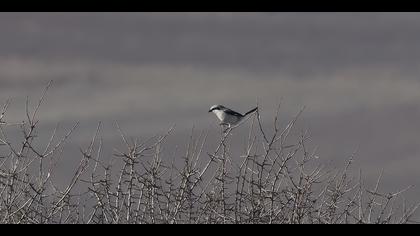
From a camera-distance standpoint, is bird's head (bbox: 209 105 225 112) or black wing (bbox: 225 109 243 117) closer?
black wing (bbox: 225 109 243 117)

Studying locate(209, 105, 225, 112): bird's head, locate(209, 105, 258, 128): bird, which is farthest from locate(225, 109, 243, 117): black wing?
Result: locate(209, 105, 225, 112): bird's head

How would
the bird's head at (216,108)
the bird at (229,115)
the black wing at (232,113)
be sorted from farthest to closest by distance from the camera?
the bird's head at (216,108) < the black wing at (232,113) < the bird at (229,115)

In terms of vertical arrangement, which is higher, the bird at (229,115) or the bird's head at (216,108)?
the bird's head at (216,108)

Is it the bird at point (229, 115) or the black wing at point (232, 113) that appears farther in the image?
the black wing at point (232, 113)

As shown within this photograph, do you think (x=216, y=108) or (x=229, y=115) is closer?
(x=229, y=115)

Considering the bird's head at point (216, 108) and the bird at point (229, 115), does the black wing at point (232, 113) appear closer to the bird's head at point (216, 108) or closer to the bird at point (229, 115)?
the bird at point (229, 115)

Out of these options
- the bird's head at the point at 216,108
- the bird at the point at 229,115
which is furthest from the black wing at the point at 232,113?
the bird's head at the point at 216,108

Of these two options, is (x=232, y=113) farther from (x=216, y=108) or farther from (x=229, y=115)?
(x=216, y=108)

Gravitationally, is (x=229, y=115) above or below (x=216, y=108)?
below

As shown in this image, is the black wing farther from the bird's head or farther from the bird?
the bird's head

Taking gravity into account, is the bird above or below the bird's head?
below

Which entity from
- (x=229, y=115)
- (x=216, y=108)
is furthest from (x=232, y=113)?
(x=216, y=108)
